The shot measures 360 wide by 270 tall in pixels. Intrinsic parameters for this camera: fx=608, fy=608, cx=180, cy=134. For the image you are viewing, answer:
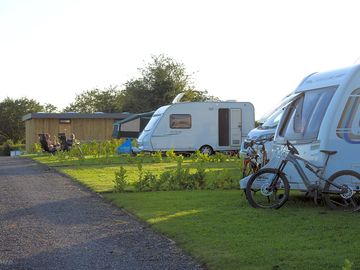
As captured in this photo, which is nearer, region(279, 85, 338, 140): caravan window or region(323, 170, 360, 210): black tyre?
region(323, 170, 360, 210): black tyre

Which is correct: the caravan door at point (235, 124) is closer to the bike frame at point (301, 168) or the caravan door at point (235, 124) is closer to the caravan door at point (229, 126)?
the caravan door at point (229, 126)

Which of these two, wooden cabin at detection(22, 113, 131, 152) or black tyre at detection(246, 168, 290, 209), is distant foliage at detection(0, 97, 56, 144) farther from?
black tyre at detection(246, 168, 290, 209)

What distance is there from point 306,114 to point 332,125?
84cm

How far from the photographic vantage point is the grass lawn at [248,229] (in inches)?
250

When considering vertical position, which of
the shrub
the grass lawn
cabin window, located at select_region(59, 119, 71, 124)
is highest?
cabin window, located at select_region(59, 119, 71, 124)

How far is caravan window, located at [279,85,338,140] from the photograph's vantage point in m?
10.3

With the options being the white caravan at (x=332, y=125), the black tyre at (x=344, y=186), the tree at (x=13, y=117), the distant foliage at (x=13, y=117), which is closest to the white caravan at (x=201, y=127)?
the white caravan at (x=332, y=125)

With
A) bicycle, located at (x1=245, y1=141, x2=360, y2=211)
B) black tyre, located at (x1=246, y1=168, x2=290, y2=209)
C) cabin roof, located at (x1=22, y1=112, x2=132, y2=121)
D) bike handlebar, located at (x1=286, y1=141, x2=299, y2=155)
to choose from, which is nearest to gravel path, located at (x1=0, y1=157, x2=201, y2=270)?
black tyre, located at (x1=246, y1=168, x2=290, y2=209)

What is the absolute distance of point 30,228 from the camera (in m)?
8.70

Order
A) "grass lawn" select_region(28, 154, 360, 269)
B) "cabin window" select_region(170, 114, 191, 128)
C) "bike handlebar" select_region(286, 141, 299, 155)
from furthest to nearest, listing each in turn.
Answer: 1. "cabin window" select_region(170, 114, 191, 128)
2. "bike handlebar" select_region(286, 141, 299, 155)
3. "grass lawn" select_region(28, 154, 360, 269)

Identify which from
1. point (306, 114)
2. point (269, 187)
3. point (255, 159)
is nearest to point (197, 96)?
point (255, 159)

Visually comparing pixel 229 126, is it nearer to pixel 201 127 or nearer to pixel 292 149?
pixel 201 127

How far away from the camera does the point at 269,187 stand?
33.2ft

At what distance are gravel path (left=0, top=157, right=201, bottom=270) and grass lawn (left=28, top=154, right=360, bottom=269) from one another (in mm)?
295
